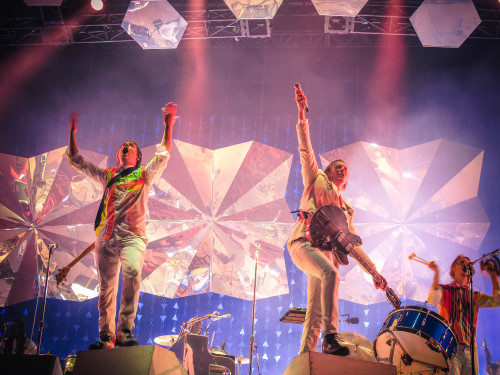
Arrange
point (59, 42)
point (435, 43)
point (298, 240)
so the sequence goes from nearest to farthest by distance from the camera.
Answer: point (298, 240)
point (435, 43)
point (59, 42)

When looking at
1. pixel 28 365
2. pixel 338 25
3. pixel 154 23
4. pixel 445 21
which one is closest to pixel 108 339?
pixel 28 365

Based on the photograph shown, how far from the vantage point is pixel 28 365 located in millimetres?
2822

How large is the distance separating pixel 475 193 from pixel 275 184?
388cm

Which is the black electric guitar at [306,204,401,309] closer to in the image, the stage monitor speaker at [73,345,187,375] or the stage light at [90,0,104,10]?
the stage monitor speaker at [73,345,187,375]

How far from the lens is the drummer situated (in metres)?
4.86

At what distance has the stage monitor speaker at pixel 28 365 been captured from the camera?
9.15 ft

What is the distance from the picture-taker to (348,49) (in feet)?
34.5

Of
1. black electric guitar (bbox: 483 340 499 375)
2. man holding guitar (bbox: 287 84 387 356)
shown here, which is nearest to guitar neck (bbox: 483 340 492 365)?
black electric guitar (bbox: 483 340 499 375)

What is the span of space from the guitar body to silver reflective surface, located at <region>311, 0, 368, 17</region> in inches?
200

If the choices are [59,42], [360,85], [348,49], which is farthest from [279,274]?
[59,42]

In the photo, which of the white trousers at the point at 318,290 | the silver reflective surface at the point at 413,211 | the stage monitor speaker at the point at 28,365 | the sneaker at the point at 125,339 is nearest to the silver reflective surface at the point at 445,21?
the silver reflective surface at the point at 413,211

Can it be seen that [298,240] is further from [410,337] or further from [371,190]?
[371,190]

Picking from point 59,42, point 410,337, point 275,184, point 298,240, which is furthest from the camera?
point 59,42

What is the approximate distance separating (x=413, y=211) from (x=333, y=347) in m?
6.33
